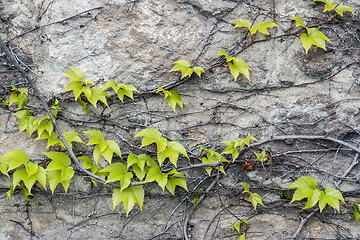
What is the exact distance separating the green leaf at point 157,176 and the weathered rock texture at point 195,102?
24cm

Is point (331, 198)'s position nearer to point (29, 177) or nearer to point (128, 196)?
point (128, 196)

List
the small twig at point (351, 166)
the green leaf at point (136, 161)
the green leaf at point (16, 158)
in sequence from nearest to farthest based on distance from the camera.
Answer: the green leaf at point (16, 158) → the green leaf at point (136, 161) → the small twig at point (351, 166)

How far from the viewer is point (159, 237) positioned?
208 cm

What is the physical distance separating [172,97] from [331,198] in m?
1.36

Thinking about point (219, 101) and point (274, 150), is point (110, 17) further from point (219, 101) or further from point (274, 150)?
point (274, 150)

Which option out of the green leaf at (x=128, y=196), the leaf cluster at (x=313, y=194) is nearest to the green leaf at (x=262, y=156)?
the leaf cluster at (x=313, y=194)

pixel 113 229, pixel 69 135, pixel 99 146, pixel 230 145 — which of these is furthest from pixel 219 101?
pixel 113 229

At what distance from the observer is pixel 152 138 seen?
1.82 metres

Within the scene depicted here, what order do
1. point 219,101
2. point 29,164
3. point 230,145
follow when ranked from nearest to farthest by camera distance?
1. point 29,164
2. point 230,145
3. point 219,101

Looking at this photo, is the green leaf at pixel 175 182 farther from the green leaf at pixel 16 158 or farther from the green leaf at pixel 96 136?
the green leaf at pixel 16 158

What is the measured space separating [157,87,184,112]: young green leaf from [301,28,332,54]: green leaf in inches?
39.6

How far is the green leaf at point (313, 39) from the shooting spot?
1.87 metres

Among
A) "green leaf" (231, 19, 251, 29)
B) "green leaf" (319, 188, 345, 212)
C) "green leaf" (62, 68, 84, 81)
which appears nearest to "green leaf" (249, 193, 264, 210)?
"green leaf" (319, 188, 345, 212)

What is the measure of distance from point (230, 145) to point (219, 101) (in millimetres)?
370
